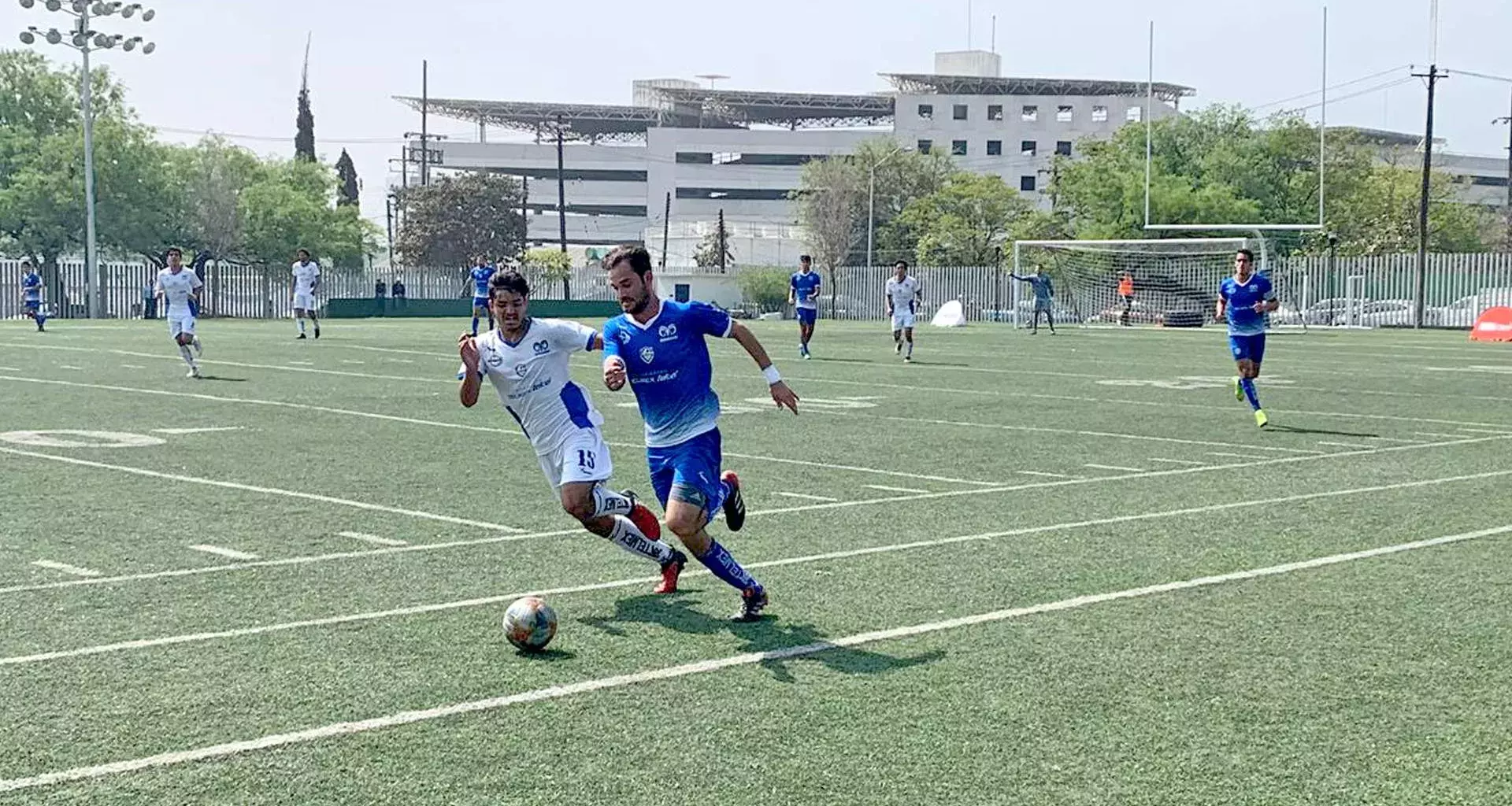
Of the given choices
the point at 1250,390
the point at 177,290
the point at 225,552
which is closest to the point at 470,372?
the point at 225,552

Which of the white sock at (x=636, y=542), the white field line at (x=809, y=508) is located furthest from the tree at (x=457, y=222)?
the white sock at (x=636, y=542)

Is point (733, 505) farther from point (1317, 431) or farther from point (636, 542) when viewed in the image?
point (1317, 431)

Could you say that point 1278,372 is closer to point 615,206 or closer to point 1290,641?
point 1290,641

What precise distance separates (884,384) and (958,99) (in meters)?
112

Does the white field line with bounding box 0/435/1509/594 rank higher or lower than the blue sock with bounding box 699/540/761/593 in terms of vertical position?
lower

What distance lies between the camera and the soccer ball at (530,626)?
710cm

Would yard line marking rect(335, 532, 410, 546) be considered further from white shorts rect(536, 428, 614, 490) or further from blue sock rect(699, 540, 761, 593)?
blue sock rect(699, 540, 761, 593)

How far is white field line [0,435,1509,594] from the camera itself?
8.94 metres

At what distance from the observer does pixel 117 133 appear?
68562mm

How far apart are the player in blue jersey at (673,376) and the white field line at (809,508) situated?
2.27 meters

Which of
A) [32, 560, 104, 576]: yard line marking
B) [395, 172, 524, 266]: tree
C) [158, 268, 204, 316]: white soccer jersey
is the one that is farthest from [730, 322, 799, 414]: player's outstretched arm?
[395, 172, 524, 266]: tree

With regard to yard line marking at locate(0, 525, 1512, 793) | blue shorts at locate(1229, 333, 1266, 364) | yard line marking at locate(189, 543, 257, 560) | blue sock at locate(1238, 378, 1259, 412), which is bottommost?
yard line marking at locate(0, 525, 1512, 793)

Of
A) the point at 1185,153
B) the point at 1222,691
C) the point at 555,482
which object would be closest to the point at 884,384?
the point at 555,482

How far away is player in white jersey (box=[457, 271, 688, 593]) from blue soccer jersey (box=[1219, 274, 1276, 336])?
38.6 ft
